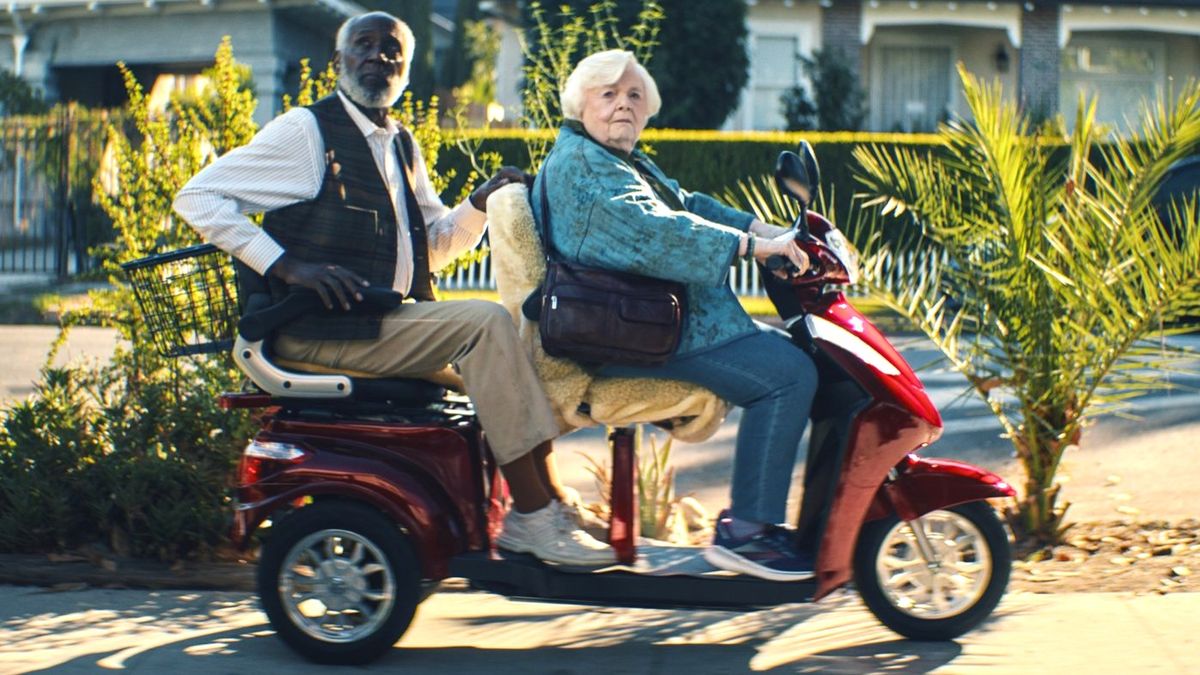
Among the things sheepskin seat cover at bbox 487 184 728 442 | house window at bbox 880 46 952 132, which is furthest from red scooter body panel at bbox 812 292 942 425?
house window at bbox 880 46 952 132

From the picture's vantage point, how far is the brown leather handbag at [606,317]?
444 centimetres

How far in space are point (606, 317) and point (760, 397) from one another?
517 millimetres

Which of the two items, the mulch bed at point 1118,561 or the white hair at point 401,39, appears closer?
the white hair at point 401,39

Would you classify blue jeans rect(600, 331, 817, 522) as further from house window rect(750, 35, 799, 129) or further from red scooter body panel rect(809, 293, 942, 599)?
house window rect(750, 35, 799, 129)

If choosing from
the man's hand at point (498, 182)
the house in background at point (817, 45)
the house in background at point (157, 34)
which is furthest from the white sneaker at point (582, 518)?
the house in background at point (157, 34)

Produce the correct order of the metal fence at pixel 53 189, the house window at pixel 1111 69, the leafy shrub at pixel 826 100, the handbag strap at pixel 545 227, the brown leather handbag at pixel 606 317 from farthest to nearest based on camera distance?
the house window at pixel 1111 69
the leafy shrub at pixel 826 100
the metal fence at pixel 53 189
the handbag strap at pixel 545 227
the brown leather handbag at pixel 606 317

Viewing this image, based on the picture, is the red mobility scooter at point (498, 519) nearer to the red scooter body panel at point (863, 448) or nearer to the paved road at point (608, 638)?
the red scooter body panel at point (863, 448)

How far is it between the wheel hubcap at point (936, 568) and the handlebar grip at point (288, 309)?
64.1 inches

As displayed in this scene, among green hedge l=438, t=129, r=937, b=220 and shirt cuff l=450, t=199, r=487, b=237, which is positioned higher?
green hedge l=438, t=129, r=937, b=220

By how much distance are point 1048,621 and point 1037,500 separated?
121 centimetres

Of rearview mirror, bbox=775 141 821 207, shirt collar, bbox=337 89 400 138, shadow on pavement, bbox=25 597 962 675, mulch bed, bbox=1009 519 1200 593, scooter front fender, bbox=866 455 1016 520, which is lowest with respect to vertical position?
shadow on pavement, bbox=25 597 962 675

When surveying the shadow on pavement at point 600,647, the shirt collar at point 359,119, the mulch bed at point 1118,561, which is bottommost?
the shadow on pavement at point 600,647

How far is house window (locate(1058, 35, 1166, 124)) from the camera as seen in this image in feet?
91.2

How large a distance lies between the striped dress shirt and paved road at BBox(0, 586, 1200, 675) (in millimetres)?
1147
